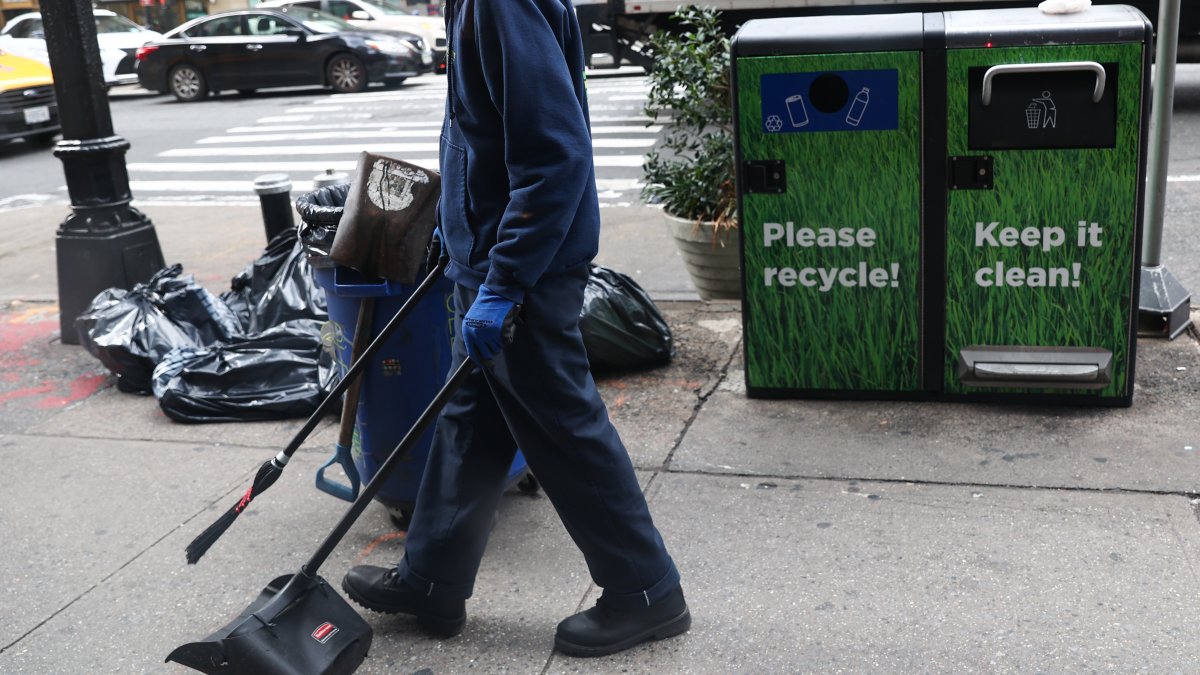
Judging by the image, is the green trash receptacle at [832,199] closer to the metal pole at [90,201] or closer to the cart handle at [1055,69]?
the cart handle at [1055,69]

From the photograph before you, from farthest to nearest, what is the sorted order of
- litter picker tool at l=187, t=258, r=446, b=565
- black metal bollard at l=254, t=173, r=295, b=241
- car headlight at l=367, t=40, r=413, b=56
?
car headlight at l=367, t=40, r=413, b=56
black metal bollard at l=254, t=173, r=295, b=241
litter picker tool at l=187, t=258, r=446, b=565

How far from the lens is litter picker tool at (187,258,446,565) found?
328 centimetres

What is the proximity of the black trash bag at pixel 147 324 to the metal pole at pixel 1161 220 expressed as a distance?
3970 millimetres

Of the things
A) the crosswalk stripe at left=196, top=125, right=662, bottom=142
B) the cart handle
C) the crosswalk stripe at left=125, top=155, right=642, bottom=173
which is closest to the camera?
the cart handle

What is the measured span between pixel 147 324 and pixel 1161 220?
14.1ft

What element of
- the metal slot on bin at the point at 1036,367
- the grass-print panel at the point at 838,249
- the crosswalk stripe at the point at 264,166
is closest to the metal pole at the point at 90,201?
the grass-print panel at the point at 838,249

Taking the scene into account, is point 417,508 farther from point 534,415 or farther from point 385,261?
point 385,261

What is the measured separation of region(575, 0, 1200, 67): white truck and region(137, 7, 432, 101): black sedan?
513 centimetres

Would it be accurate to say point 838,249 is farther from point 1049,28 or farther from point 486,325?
point 486,325

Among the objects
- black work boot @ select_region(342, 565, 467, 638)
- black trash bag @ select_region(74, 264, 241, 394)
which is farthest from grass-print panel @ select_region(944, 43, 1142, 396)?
black trash bag @ select_region(74, 264, 241, 394)

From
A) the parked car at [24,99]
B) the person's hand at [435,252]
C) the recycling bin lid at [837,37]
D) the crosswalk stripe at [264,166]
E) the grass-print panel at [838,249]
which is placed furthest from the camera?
the parked car at [24,99]

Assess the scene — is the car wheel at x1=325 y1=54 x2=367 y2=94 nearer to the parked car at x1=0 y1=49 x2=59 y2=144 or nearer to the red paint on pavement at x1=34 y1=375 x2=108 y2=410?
the parked car at x1=0 y1=49 x2=59 y2=144

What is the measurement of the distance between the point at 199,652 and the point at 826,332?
2.52 m

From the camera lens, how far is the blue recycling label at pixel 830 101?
4.27m
